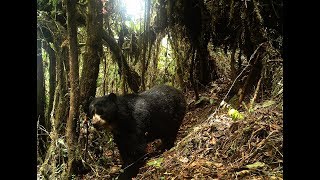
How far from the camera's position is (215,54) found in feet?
28.7

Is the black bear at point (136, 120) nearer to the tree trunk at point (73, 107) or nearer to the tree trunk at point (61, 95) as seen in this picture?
the tree trunk at point (73, 107)

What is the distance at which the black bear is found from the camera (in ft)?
18.0

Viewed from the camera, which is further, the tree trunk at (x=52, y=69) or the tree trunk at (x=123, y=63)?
the tree trunk at (x=52, y=69)

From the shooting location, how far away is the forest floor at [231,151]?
3.61 meters

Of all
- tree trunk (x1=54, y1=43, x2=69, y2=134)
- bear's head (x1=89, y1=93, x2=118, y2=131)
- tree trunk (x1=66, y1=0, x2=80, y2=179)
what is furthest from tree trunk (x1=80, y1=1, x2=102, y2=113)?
tree trunk (x1=54, y1=43, x2=69, y2=134)

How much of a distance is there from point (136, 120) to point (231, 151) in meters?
2.14

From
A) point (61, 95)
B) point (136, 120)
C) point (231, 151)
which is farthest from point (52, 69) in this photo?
point (231, 151)

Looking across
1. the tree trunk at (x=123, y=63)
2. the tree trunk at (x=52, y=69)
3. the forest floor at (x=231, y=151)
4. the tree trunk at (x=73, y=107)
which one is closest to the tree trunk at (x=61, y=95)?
the tree trunk at (x=52, y=69)

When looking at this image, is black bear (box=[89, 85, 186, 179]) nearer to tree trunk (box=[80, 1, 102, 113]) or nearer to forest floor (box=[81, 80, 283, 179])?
tree trunk (box=[80, 1, 102, 113])

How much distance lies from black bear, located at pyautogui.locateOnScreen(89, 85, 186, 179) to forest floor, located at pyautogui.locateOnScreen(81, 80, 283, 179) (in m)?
0.44

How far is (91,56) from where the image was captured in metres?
5.37

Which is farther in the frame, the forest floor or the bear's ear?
the bear's ear
